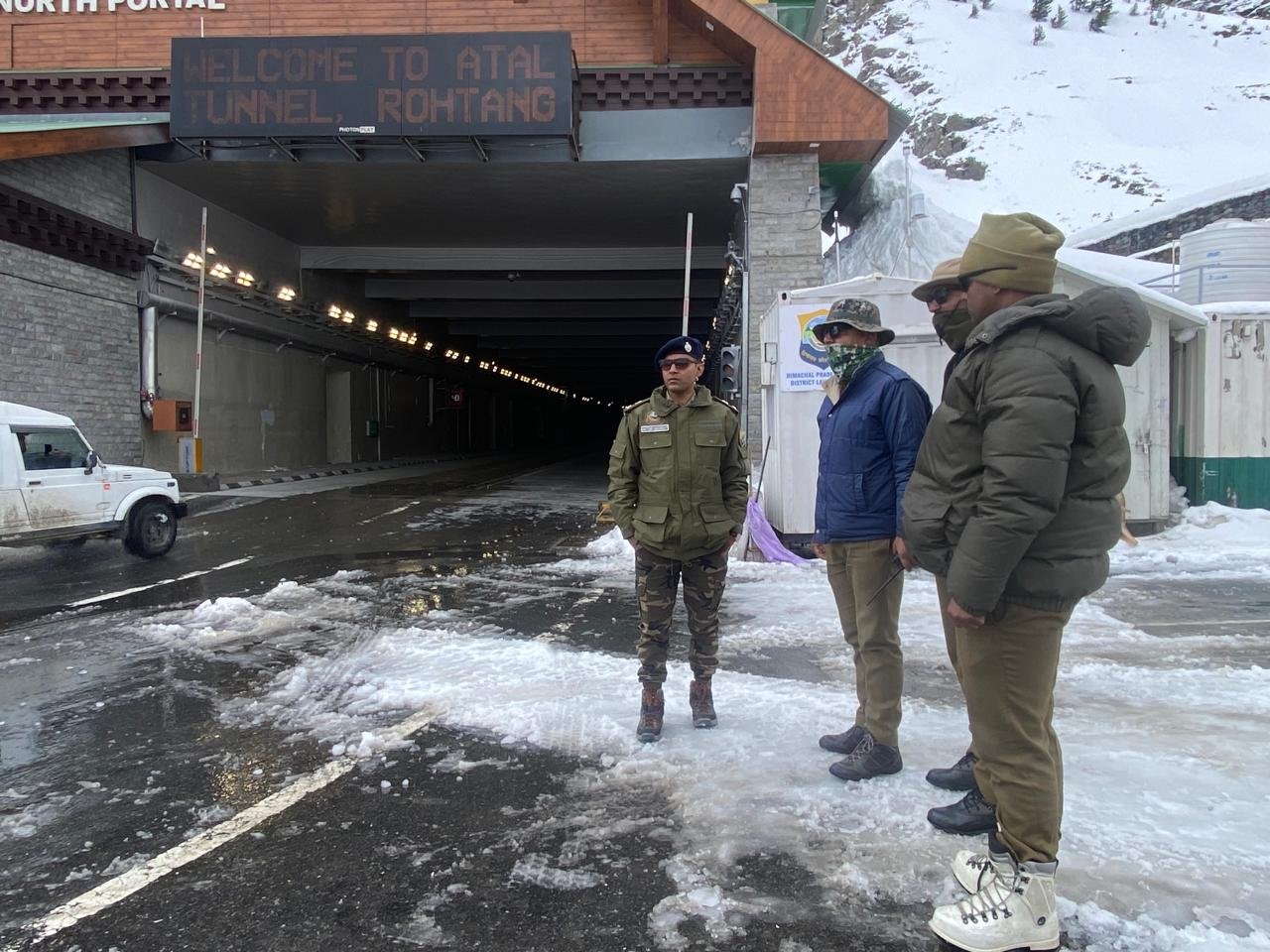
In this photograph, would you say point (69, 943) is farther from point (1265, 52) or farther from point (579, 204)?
point (1265, 52)

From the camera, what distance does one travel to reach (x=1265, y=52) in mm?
100875

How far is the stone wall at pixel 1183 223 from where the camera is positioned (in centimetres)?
2489

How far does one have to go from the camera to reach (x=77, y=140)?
14984mm

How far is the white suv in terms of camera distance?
8703 millimetres

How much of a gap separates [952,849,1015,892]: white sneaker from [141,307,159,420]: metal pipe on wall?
19239 millimetres

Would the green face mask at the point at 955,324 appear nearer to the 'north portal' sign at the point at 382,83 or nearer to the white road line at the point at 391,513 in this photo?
the white road line at the point at 391,513

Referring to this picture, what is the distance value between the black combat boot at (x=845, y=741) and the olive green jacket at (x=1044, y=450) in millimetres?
1573

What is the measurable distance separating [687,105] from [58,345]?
43.6 feet

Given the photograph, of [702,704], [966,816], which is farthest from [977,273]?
[702,704]

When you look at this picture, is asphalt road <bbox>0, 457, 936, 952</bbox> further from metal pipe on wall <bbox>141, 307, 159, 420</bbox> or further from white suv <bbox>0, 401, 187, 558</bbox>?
metal pipe on wall <bbox>141, 307, 159, 420</bbox>

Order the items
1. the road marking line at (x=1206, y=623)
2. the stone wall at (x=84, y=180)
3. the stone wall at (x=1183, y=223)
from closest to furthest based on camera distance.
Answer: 1. the road marking line at (x=1206, y=623)
2. the stone wall at (x=84, y=180)
3. the stone wall at (x=1183, y=223)

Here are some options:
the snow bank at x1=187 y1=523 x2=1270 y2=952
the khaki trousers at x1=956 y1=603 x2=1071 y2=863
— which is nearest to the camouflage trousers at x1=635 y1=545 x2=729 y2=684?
the snow bank at x1=187 y1=523 x2=1270 y2=952

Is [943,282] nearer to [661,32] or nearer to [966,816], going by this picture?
[966,816]

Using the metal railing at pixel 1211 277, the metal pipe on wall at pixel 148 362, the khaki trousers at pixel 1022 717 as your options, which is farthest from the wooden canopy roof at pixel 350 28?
the khaki trousers at pixel 1022 717
